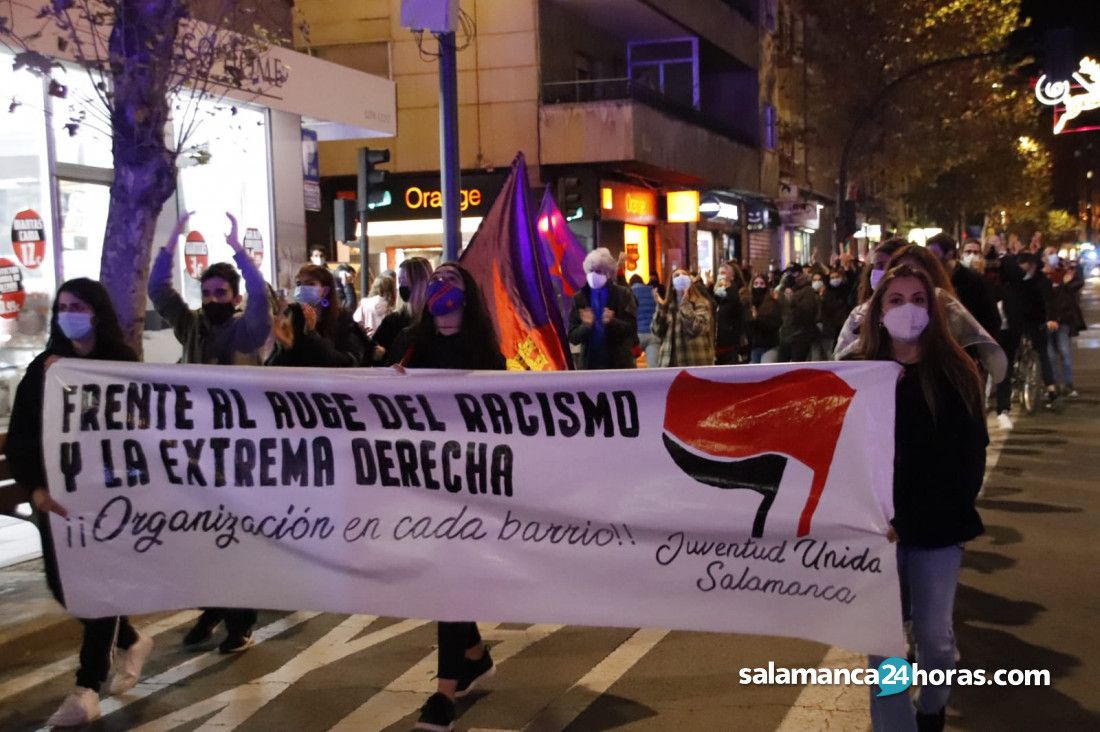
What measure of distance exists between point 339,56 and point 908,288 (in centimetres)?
2226

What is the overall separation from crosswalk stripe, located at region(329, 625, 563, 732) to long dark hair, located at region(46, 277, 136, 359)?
5.94 ft

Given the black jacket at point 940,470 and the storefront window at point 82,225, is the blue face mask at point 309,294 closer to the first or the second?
the black jacket at point 940,470

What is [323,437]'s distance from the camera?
486 centimetres

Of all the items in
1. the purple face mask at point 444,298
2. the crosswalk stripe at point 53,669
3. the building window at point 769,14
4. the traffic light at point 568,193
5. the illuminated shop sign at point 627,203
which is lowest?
the crosswalk stripe at point 53,669

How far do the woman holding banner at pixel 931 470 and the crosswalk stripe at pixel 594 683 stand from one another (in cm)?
143

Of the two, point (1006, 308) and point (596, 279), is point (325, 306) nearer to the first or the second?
point (596, 279)

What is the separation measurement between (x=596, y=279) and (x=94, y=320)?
17.0 feet

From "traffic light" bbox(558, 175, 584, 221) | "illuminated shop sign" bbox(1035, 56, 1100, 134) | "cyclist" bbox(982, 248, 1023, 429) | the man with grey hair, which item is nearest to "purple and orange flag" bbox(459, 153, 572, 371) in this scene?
the man with grey hair

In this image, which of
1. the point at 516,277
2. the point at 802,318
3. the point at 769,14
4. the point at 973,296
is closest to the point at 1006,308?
the point at 802,318

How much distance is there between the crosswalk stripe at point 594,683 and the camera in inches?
197

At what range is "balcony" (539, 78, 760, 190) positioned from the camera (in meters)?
23.3

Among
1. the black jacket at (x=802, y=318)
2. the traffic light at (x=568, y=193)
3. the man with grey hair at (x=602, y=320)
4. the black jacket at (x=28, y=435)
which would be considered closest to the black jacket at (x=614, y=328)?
the man with grey hair at (x=602, y=320)

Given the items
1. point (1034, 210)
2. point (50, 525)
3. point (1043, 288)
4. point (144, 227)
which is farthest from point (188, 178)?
point (1034, 210)

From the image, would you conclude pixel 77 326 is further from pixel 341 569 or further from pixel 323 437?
pixel 341 569
